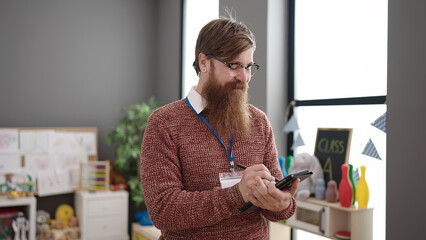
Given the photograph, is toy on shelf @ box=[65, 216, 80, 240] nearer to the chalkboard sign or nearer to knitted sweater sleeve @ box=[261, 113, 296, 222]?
the chalkboard sign

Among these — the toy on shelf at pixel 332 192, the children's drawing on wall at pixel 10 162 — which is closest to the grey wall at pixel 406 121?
the toy on shelf at pixel 332 192

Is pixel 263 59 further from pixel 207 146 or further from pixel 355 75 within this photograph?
pixel 207 146

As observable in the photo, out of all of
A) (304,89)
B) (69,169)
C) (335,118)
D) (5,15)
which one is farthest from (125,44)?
(335,118)

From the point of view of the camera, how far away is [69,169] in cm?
377

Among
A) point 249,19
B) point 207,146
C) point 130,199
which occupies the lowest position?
point 130,199

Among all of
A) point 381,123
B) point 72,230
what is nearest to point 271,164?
point 381,123

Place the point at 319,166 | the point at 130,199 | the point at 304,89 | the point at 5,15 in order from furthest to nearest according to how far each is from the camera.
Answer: the point at 130,199 → the point at 5,15 → the point at 304,89 → the point at 319,166

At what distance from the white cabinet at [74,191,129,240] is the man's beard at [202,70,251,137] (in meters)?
2.67

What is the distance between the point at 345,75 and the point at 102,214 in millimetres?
2497

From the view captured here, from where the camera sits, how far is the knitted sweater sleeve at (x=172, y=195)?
1.07 meters

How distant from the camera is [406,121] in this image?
1928mm

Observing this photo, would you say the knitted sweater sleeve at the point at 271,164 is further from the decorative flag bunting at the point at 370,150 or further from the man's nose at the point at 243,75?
the decorative flag bunting at the point at 370,150

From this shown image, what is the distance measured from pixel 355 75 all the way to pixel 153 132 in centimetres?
172

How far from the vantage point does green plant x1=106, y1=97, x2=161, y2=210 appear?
369 centimetres
